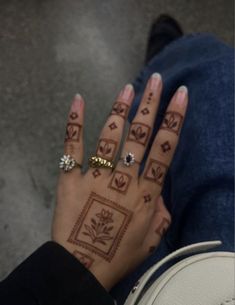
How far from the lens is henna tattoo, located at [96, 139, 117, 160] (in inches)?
30.3

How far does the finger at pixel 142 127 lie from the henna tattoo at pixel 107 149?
2 centimetres

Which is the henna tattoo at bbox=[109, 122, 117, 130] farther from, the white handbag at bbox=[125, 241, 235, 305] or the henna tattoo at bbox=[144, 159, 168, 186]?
the white handbag at bbox=[125, 241, 235, 305]

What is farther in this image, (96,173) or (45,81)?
(45,81)

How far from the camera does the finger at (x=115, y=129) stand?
0.77m

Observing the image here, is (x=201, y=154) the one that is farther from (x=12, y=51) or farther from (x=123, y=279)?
(x=12, y=51)

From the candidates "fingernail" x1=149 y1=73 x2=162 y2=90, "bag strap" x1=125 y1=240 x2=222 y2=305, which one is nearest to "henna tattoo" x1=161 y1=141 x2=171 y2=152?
"fingernail" x1=149 y1=73 x2=162 y2=90

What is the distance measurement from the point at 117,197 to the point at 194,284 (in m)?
0.23

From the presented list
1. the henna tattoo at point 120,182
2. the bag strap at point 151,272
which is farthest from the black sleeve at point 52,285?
the henna tattoo at point 120,182

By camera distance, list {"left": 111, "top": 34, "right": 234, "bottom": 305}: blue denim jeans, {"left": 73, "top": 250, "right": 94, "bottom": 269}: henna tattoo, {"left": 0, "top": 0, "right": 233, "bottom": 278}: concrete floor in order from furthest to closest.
Result: {"left": 0, "top": 0, "right": 233, "bottom": 278}: concrete floor
{"left": 111, "top": 34, "right": 234, "bottom": 305}: blue denim jeans
{"left": 73, "top": 250, "right": 94, "bottom": 269}: henna tattoo

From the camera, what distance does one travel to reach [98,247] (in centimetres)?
72

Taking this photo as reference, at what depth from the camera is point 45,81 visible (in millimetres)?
1162

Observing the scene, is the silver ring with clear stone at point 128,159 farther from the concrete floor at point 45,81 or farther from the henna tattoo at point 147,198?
the concrete floor at point 45,81

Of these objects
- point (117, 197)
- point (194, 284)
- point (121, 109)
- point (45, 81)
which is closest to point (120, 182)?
point (117, 197)

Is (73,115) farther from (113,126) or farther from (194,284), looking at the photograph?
(194,284)
